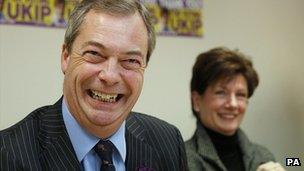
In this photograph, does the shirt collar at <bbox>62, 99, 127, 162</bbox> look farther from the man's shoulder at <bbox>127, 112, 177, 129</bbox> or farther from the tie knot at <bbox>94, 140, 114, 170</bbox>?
the man's shoulder at <bbox>127, 112, 177, 129</bbox>

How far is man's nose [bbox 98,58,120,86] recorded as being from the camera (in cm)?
96

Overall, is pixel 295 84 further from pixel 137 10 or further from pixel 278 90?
pixel 137 10

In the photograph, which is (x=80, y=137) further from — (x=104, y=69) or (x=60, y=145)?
(x=104, y=69)

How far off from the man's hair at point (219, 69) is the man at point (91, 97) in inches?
32.4

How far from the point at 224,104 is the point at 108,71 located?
1.03m

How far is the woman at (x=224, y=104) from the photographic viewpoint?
1858 millimetres

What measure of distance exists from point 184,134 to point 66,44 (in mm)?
1278

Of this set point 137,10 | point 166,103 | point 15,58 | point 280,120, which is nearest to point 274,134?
point 280,120

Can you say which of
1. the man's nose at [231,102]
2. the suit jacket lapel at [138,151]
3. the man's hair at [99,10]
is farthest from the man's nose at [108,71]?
the man's nose at [231,102]

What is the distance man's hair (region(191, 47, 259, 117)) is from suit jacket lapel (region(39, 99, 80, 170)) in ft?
3.11

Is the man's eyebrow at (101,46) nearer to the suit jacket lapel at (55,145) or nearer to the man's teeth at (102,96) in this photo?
the man's teeth at (102,96)

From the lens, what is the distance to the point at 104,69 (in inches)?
37.8

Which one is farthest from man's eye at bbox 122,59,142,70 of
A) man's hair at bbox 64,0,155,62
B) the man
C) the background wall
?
the background wall

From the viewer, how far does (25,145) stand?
0.97 meters
